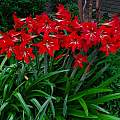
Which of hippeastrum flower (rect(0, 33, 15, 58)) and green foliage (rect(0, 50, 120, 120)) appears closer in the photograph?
hippeastrum flower (rect(0, 33, 15, 58))

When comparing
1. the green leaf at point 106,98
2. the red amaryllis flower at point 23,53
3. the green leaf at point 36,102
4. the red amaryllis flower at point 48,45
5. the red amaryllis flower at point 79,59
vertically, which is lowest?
the green leaf at point 106,98

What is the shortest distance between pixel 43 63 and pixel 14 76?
0.38 m

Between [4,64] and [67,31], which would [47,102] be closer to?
[67,31]

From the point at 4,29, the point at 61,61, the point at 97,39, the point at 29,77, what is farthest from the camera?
the point at 4,29

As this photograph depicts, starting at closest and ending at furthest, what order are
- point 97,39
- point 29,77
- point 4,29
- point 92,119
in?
point 97,39 → point 92,119 → point 29,77 → point 4,29

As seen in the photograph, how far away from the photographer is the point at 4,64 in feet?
13.1

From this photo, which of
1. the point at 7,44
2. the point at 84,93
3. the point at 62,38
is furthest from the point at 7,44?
the point at 84,93

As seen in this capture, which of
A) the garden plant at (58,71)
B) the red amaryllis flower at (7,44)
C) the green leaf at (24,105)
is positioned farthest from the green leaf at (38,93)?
the red amaryllis flower at (7,44)

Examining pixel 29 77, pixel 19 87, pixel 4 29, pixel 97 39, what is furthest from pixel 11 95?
pixel 4 29

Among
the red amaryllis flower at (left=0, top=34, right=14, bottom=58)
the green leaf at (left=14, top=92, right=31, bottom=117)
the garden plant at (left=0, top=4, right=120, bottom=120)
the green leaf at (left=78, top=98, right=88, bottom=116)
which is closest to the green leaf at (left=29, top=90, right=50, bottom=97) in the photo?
the garden plant at (left=0, top=4, right=120, bottom=120)

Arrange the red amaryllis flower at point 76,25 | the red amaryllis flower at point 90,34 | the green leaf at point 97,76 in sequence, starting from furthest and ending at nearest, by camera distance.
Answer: the green leaf at point 97,76
the red amaryllis flower at point 76,25
the red amaryllis flower at point 90,34

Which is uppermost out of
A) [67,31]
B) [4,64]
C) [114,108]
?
[67,31]

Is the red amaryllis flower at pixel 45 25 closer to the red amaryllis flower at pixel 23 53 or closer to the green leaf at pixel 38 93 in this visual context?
the red amaryllis flower at pixel 23 53

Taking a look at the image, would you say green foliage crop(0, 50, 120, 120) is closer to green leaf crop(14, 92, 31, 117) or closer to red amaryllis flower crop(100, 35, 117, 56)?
green leaf crop(14, 92, 31, 117)
